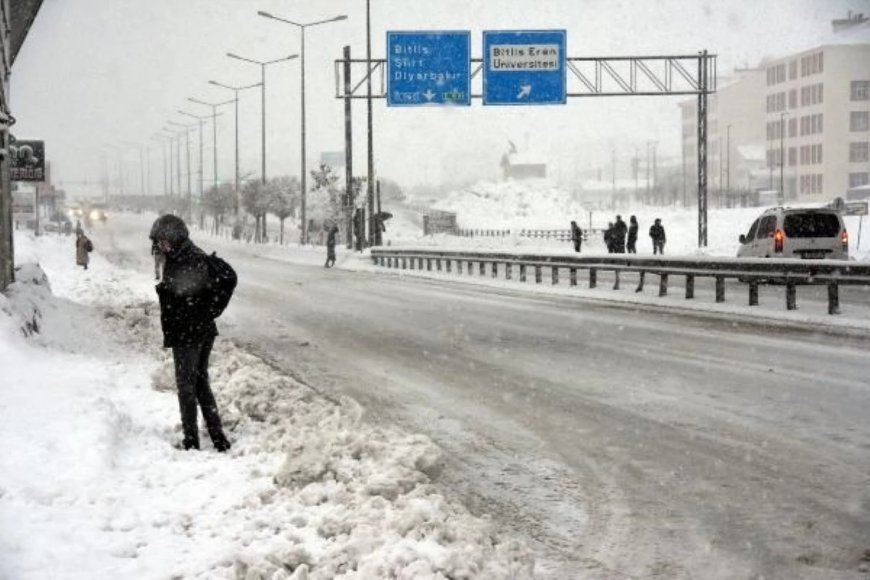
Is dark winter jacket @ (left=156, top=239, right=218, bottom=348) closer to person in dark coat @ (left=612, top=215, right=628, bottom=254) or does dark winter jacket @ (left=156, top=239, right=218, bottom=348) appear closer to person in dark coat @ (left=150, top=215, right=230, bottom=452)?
person in dark coat @ (left=150, top=215, right=230, bottom=452)

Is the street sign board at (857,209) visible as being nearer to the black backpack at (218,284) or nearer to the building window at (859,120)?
the black backpack at (218,284)

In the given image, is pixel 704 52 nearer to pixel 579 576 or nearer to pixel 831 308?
pixel 831 308

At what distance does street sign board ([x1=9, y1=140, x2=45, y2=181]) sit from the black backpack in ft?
55.6

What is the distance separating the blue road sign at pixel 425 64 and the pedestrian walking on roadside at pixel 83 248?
10.7 metres

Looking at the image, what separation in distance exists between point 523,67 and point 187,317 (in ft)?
91.0

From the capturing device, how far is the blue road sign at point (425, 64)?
33.3 metres

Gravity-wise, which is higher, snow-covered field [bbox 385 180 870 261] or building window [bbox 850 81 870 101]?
building window [bbox 850 81 870 101]

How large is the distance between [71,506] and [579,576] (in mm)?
2771

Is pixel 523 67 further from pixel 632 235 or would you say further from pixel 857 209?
pixel 857 209

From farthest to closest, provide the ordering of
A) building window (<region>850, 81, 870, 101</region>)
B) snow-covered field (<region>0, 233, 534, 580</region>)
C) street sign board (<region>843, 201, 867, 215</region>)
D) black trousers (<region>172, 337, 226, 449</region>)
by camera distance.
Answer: building window (<region>850, 81, 870, 101</region>)
street sign board (<region>843, 201, 867, 215</region>)
black trousers (<region>172, 337, 226, 449</region>)
snow-covered field (<region>0, 233, 534, 580</region>)

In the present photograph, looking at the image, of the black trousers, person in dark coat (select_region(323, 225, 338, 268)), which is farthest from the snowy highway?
person in dark coat (select_region(323, 225, 338, 268))

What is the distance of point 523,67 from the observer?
33.4 metres

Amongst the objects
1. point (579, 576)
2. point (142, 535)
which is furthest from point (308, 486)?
point (579, 576)

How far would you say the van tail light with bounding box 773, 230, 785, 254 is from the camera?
21719 mm
